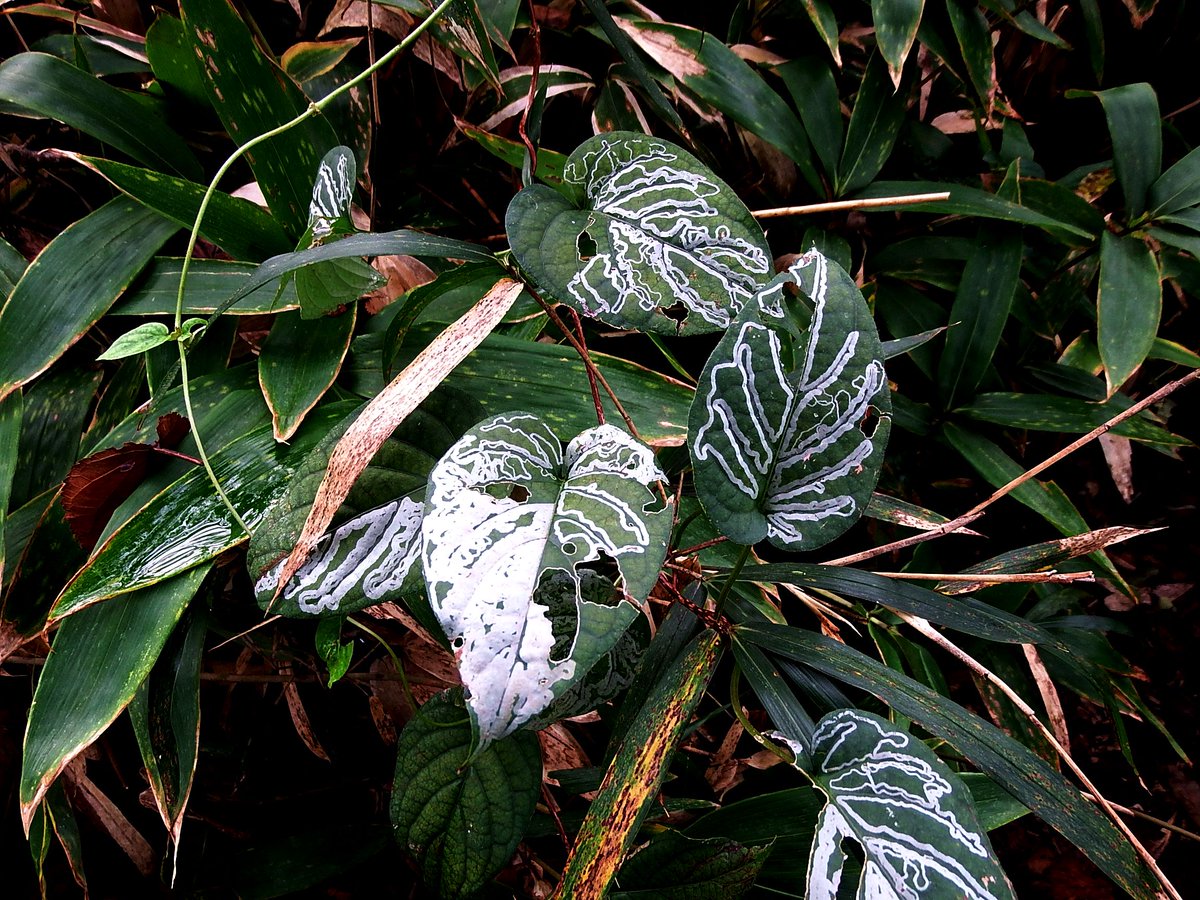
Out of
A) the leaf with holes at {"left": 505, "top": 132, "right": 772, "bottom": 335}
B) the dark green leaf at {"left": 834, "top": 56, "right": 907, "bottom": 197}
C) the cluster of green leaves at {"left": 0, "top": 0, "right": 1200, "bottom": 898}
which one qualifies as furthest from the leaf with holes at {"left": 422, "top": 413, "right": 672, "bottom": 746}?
the dark green leaf at {"left": 834, "top": 56, "right": 907, "bottom": 197}

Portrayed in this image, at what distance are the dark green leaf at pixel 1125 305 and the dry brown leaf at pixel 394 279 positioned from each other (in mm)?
912

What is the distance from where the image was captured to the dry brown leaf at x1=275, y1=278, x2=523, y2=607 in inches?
18.3

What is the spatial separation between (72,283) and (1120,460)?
60.0 inches

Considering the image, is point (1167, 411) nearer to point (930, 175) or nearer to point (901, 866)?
point (930, 175)

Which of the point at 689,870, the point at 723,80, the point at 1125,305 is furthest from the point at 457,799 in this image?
Result: the point at 1125,305

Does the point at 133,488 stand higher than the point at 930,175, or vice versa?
the point at 133,488

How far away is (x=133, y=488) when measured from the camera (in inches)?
27.8

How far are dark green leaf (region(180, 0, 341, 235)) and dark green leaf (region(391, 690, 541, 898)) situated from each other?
58cm

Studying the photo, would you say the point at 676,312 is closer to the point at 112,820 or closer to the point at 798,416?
the point at 798,416

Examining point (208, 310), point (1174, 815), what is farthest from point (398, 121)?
point (1174, 815)

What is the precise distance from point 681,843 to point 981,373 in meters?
0.82

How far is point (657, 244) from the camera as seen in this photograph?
558 mm

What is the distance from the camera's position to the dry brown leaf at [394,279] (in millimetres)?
880

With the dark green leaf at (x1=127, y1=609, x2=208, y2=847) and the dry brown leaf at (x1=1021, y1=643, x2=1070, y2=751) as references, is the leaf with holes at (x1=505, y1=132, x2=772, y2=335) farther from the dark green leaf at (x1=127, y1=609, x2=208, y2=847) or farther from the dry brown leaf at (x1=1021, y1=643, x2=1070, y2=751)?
the dry brown leaf at (x1=1021, y1=643, x2=1070, y2=751)
